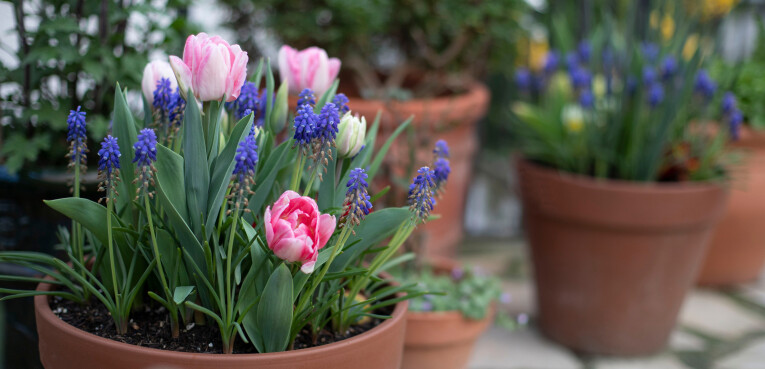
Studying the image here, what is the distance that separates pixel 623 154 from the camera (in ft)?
6.75

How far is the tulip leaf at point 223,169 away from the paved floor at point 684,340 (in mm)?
1026

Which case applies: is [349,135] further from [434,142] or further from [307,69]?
[434,142]

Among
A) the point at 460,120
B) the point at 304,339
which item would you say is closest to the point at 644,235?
the point at 460,120

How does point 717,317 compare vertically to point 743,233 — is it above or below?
below

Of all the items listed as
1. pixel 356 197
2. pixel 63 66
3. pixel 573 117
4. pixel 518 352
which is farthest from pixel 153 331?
pixel 573 117

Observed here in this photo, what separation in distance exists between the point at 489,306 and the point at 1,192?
1.06 meters

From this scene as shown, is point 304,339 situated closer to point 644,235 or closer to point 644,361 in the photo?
point 644,235

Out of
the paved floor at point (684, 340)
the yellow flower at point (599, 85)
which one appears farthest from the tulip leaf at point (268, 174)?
the yellow flower at point (599, 85)

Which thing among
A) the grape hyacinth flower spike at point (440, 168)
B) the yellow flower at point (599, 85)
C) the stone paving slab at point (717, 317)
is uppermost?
the yellow flower at point (599, 85)

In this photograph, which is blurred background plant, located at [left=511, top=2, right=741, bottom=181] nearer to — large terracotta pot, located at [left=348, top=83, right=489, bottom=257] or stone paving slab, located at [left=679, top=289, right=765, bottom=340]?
large terracotta pot, located at [left=348, top=83, right=489, bottom=257]

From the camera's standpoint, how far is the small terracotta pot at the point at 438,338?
5.45 feet

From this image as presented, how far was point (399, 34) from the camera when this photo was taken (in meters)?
2.61

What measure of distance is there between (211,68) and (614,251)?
1361mm

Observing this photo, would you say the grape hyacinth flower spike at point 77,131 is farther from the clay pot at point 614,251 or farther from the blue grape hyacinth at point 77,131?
the clay pot at point 614,251
